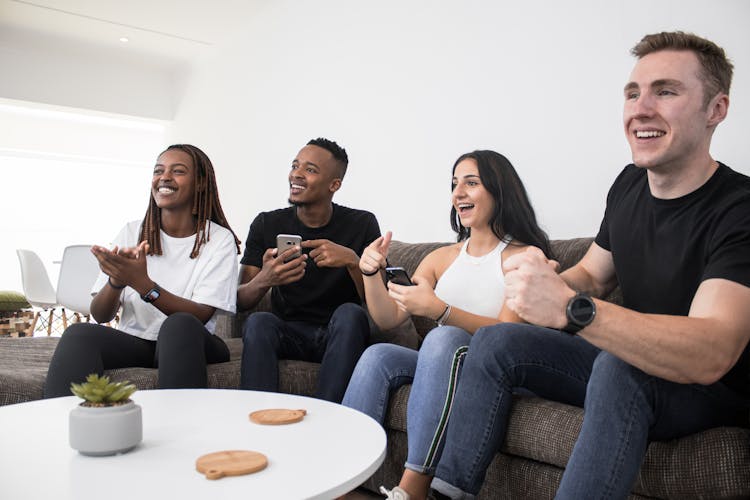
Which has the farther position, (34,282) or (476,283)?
(34,282)

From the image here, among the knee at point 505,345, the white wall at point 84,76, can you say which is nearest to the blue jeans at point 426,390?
the knee at point 505,345

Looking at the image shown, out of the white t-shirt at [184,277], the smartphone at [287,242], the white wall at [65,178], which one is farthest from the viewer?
the white wall at [65,178]

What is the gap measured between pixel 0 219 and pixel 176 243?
21.3 ft

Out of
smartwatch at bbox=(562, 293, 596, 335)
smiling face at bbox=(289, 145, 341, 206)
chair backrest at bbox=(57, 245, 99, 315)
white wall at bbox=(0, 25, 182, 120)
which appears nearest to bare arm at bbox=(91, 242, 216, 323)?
smiling face at bbox=(289, 145, 341, 206)

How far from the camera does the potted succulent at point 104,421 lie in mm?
1057

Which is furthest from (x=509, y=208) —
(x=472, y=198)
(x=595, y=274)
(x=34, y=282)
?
(x=34, y=282)

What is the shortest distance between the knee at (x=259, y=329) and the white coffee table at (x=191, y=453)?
0.63 metres

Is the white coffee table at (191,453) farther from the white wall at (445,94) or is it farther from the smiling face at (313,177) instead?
the white wall at (445,94)

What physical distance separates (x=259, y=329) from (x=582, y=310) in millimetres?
1306

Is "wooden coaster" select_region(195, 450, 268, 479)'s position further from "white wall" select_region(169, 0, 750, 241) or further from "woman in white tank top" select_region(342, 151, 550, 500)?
"white wall" select_region(169, 0, 750, 241)

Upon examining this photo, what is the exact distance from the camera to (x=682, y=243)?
139cm

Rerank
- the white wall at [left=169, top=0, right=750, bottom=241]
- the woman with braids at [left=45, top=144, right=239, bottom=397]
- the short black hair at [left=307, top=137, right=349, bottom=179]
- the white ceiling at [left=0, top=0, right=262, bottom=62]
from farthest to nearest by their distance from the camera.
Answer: the white ceiling at [left=0, top=0, right=262, bottom=62], the short black hair at [left=307, top=137, right=349, bottom=179], the white wall at [left=169, top=0, right=750, bottom=241], the woman with braids at [left=45, top=144, right=239, bottom=397]

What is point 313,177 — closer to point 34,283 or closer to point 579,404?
point 579,404

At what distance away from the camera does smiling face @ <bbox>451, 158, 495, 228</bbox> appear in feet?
6.74
